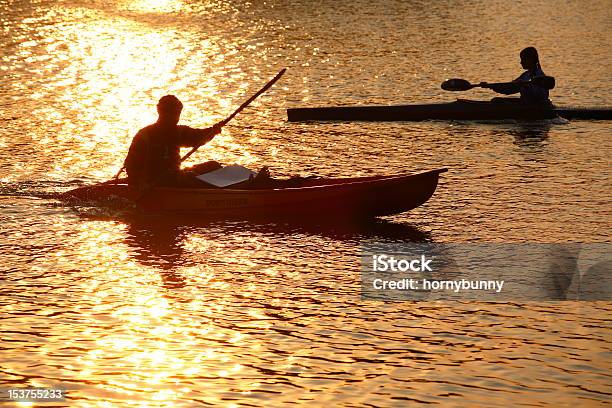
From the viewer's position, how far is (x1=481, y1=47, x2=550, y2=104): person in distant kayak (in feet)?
73.7

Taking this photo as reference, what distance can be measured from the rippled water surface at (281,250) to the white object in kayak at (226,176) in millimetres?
551

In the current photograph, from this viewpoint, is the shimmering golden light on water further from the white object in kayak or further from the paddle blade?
the white object in kayak

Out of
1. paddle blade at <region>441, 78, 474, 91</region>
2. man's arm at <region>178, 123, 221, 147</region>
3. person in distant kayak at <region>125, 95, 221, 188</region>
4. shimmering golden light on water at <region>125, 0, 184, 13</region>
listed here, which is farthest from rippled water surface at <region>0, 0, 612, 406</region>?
shimmering golden light on water at <region>125, 0, 184, 13</region>

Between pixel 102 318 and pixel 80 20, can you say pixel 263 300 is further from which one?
pixel 80 20

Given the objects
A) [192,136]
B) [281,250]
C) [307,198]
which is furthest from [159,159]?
[281,250]

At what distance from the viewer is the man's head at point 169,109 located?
633 inches

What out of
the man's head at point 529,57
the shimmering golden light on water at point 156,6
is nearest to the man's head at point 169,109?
the man's head at point 529,57

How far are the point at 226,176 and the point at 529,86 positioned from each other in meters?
8.90

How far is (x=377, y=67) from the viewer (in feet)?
106

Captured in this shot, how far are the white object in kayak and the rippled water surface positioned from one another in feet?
1.81

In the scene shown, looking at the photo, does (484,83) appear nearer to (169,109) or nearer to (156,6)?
(169,109)

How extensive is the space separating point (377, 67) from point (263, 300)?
19.6m

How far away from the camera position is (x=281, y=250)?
15086mm

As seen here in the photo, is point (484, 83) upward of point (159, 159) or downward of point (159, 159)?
upward
